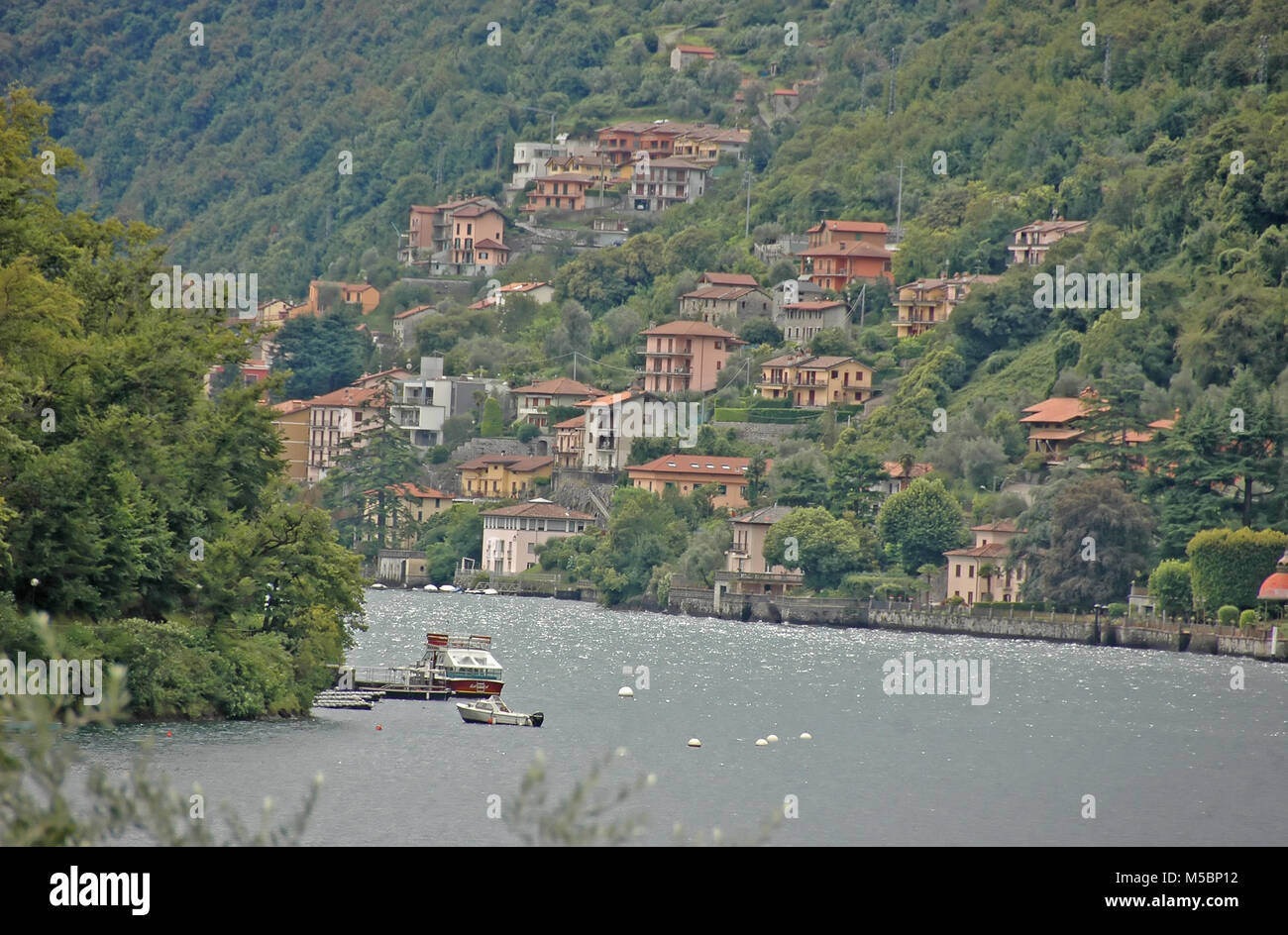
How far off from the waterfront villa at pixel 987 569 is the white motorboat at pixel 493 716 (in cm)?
5159

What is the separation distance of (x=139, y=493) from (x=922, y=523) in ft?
219

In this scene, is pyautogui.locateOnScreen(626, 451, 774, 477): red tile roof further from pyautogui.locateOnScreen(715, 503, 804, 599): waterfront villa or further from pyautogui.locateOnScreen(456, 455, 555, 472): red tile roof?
pyautogui.locateOnScreen(456, 455, 555, 472): red tile roof

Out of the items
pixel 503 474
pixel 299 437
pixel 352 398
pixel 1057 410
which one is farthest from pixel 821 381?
pixel 299 437

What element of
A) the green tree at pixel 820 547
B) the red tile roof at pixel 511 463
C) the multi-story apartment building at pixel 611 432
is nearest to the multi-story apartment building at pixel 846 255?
the multi-story apartment building at pixel 611 432

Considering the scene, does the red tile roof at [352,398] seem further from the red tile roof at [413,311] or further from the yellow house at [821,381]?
the yellow house at [821,381]

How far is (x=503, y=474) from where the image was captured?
463 feet

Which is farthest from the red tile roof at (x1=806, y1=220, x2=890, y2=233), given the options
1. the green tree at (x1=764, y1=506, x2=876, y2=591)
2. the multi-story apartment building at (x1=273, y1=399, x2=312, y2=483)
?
the green tree at (x1=764, y1=506, x2=876, y2=591)

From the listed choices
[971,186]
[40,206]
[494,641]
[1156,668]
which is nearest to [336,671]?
[40,206]

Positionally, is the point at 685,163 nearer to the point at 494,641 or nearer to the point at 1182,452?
the point at 1182,452

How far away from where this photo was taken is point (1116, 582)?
92.4 m

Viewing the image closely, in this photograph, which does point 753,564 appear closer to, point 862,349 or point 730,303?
point 862,349

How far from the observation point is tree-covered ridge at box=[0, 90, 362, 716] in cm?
3941

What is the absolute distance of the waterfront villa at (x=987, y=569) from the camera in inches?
3939
